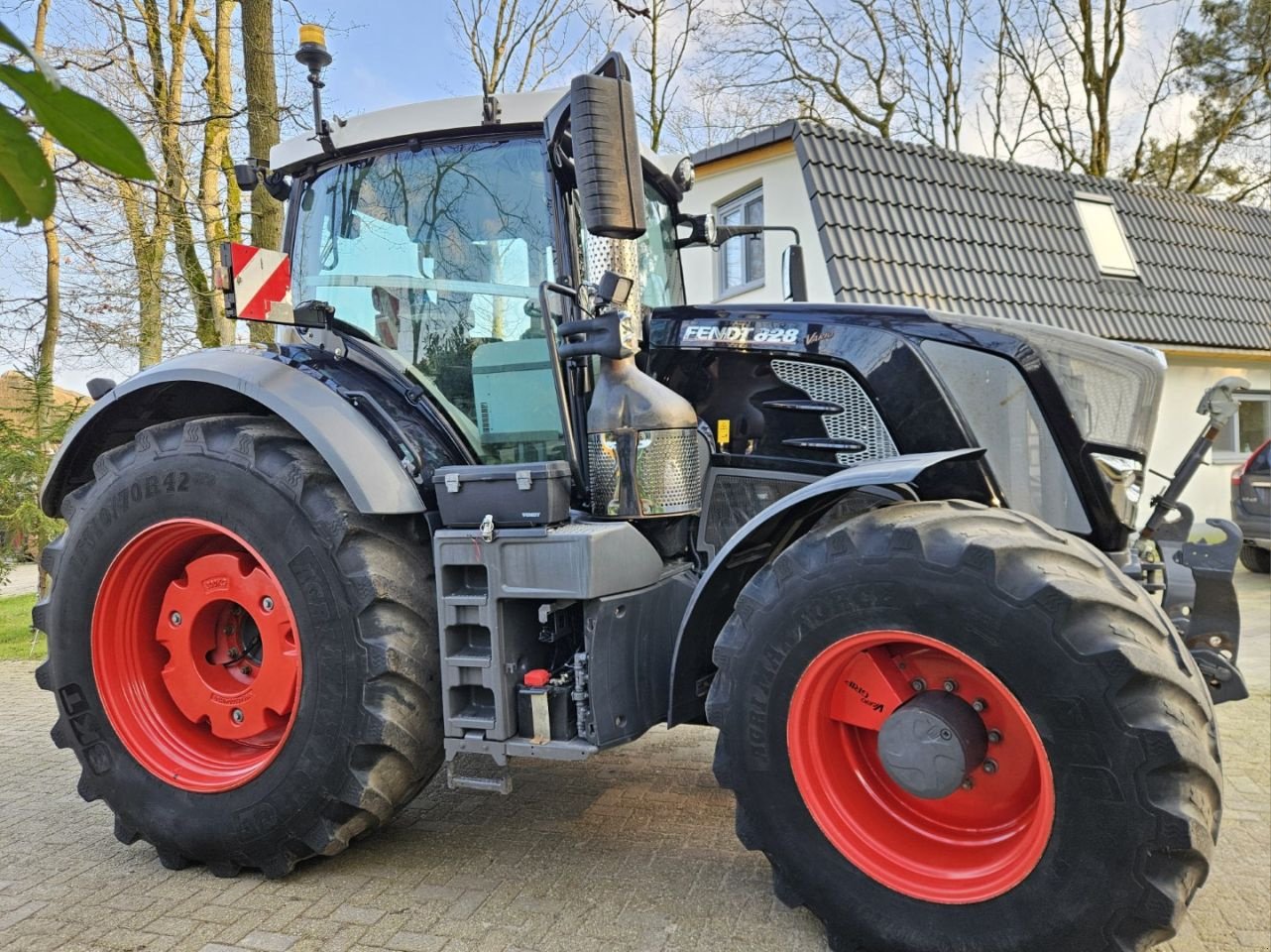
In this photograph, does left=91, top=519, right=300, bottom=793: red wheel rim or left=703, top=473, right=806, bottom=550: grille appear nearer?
left=91, top=519, right=300, bottom=793: red wheel rim

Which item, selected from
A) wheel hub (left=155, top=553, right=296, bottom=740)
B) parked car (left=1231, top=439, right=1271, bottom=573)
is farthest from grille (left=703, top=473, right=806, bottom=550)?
parked car (left=1231, top=439, right=1271, bottom=573)

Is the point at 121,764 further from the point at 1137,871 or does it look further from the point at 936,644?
the point at 1137,871

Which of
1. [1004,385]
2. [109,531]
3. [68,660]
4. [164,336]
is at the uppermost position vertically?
[164,336]

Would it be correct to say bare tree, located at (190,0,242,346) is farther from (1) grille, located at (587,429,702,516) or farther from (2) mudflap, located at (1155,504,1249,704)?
(2) mudflap, located at (1155,504,1249,704)

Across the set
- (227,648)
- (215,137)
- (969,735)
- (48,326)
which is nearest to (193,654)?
(227,648)

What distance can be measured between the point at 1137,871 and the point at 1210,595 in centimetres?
141

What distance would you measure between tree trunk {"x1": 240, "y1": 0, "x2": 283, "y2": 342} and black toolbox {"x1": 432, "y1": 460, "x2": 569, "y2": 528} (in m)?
4.74

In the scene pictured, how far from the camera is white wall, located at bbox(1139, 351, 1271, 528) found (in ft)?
39.7

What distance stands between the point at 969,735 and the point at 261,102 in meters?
6.84

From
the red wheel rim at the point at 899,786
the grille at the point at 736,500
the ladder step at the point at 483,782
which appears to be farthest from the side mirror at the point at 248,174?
the red wheel rim at the point at 899,786

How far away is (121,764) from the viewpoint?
328 centimetres

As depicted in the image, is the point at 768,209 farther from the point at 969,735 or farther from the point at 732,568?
the point at 969,735

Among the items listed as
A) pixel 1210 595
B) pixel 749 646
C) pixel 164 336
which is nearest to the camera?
pixel 749 646

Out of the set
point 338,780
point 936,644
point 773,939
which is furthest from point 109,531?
point 936,644
